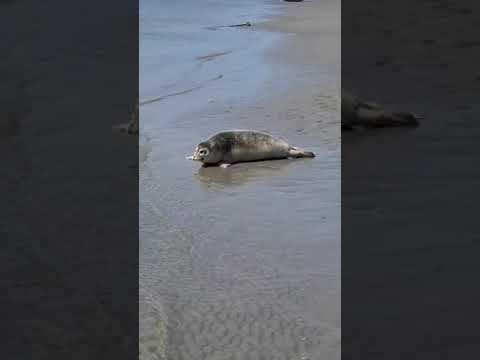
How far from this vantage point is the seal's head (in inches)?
257

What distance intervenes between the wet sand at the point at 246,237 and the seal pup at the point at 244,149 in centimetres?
7

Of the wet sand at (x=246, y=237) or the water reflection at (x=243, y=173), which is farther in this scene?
the water reflection at (x=243, y=173)

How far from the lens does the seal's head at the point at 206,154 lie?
653cm
